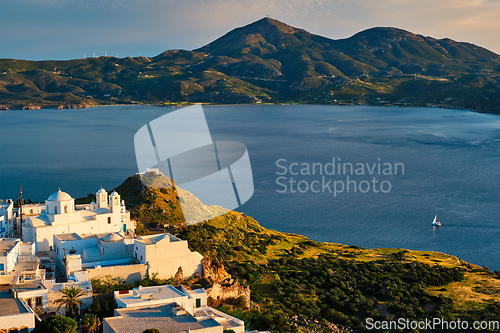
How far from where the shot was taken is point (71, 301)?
50.4 ft

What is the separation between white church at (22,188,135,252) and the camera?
2227 centimetres

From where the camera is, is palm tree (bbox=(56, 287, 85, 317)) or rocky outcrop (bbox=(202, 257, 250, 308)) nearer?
palm tree (bbox=(56, 287, 85, 317))

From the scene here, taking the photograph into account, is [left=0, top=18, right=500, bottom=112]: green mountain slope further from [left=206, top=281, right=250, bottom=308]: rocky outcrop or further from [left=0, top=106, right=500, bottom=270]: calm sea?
[left=206, top=281, right=250, bottom=308]: rocky outcrop

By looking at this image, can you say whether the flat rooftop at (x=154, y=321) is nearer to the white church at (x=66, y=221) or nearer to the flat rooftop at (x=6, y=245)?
the flat rooftop at (x=6, y=245)

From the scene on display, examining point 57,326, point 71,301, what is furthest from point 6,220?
point 57,326

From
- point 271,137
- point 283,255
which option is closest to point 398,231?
point 283,255

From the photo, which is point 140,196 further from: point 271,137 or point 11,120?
point 11,120

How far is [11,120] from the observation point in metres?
120

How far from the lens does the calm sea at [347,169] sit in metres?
40.4

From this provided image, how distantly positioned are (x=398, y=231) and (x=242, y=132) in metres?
60.8

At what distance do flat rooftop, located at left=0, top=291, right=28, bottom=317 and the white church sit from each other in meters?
6.95

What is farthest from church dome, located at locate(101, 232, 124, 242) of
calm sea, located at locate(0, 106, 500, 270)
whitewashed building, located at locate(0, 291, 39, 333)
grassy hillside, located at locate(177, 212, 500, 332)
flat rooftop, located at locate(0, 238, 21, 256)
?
calm sea, located at locate(0, 106, 500, 270)

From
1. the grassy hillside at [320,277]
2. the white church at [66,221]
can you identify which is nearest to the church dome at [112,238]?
the white church at [66,221]

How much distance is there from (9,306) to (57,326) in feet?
6.90
